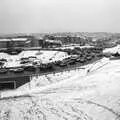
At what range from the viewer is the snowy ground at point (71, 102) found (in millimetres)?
6745

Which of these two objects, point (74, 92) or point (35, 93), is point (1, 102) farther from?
point (74, 92)

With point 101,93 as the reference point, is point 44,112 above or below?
below

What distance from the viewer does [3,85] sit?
11.6 metres

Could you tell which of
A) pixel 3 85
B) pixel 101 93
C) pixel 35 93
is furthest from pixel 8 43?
pixel 101 93

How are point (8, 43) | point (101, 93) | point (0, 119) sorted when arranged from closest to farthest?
1. point (0, 119)
2. point (101, 93)
3. point (8, 43)

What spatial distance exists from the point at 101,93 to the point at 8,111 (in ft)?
16.5

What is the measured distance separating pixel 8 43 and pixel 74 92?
124 feet

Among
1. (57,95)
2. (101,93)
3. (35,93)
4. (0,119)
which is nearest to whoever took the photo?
(0,119)

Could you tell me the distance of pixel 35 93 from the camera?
9.44 m

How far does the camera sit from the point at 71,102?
7.85 meters

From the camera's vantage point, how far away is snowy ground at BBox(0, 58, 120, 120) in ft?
22.1

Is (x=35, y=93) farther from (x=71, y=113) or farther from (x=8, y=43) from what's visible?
(x=8, y=43)


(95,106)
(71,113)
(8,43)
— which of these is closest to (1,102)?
(71,113)

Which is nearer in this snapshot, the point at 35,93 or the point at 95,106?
the point at 95,106
